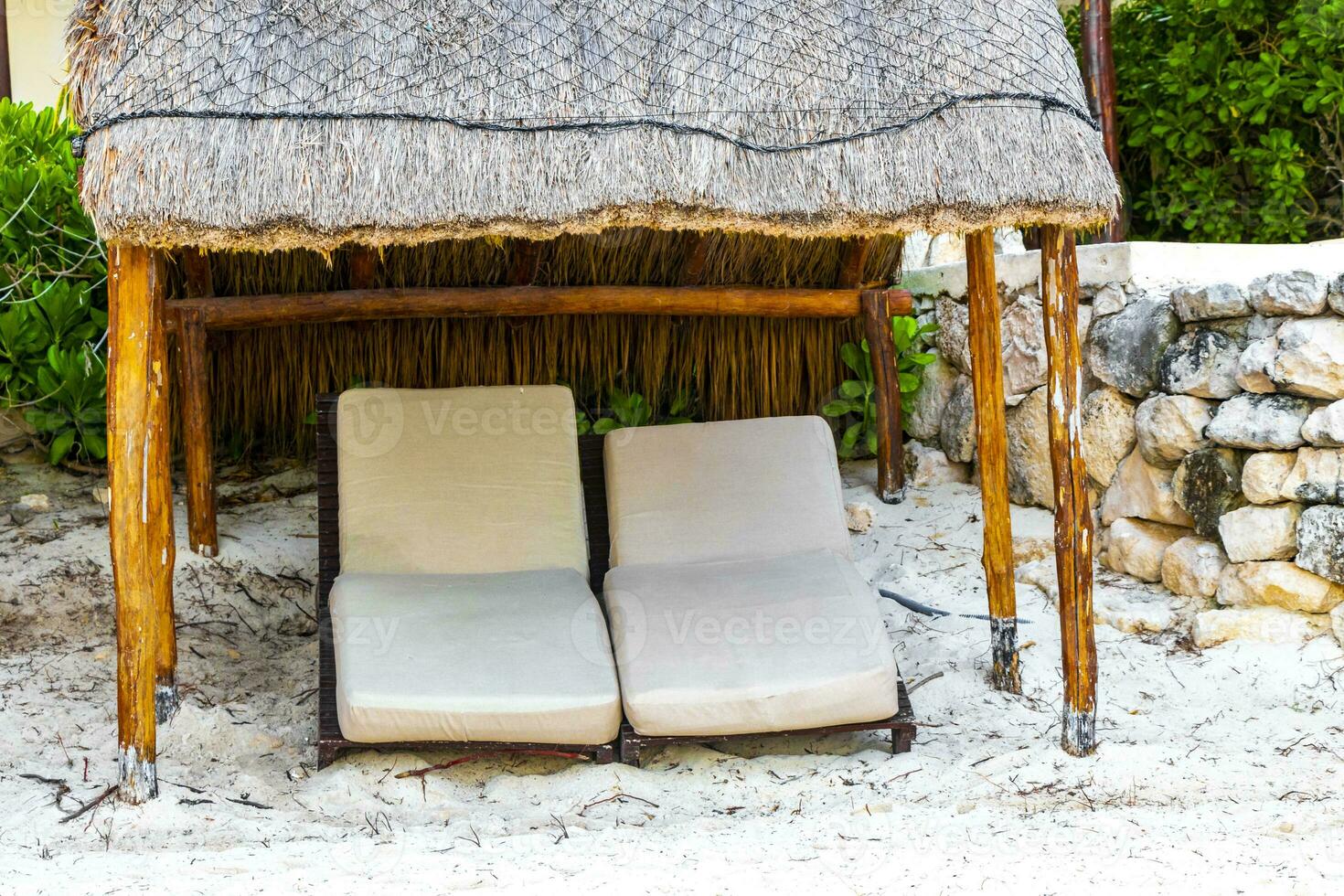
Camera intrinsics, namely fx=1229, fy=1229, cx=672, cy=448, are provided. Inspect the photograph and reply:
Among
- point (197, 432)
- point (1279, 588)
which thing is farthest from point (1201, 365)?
point (197, 432)

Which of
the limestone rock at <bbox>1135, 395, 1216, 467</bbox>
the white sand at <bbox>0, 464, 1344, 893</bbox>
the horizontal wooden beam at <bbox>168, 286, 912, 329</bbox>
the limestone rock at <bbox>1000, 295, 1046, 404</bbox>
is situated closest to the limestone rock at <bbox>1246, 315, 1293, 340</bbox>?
the limestone rock at <bbox>1135, 395, 1216, 467</bbox>

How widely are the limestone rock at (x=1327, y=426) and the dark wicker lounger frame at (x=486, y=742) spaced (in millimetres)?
1369

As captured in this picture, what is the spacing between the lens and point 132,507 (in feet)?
9.04

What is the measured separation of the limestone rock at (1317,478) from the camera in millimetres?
3441

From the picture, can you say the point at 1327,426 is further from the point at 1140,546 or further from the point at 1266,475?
the point at 1140,546

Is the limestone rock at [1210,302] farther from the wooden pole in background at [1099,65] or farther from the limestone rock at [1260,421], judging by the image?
the wooden pole in background at [1099,65]

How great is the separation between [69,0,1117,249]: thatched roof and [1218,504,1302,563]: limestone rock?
4.02 ft

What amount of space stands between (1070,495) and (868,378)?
1645 millimetres

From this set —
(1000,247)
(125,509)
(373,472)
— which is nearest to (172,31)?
(125,509)

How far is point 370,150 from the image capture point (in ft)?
8.75

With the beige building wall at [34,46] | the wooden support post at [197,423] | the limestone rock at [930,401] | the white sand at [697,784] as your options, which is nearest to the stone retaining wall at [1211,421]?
the white sand at [697,784]

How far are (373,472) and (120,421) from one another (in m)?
1.11

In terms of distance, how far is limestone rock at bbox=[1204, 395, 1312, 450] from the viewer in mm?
3521

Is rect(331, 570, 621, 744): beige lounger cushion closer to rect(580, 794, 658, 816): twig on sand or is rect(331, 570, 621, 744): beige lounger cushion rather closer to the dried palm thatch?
rect(580, 794, 658, 816): twig on sand
